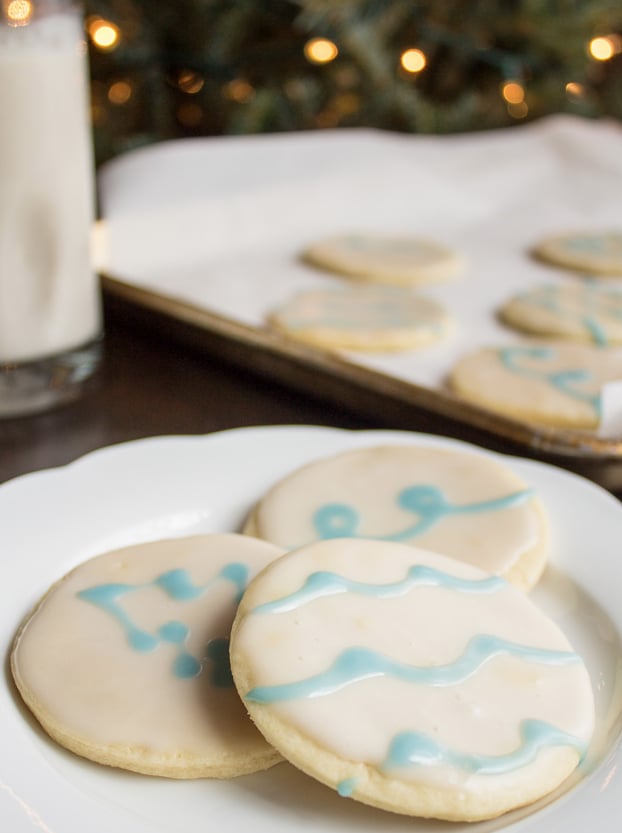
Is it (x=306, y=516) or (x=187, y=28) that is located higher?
(x=187, y=28)

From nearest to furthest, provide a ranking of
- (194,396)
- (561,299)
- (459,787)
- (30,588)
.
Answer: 1. (459,787)
2. (30,588)
3. (194,396)
4. (561,299)

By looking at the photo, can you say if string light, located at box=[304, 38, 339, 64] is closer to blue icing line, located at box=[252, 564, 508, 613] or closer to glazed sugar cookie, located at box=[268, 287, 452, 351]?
glazed sugar cookie, located at box=[268, 287, 452, 351]

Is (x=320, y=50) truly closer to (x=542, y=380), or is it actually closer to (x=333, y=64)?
(x=333, y=64)

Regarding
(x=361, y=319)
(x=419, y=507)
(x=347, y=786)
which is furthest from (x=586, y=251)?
(x=347, y=786)

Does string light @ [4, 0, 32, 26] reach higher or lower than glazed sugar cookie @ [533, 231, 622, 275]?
higher

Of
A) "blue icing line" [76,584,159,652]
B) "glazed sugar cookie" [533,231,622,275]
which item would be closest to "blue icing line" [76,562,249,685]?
"blue icing line" [76,584,159,652]

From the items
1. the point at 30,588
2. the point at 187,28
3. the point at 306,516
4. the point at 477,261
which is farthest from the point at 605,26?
the point at 30,588

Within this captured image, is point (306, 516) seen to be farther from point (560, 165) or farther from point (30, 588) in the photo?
point (560, 165)
